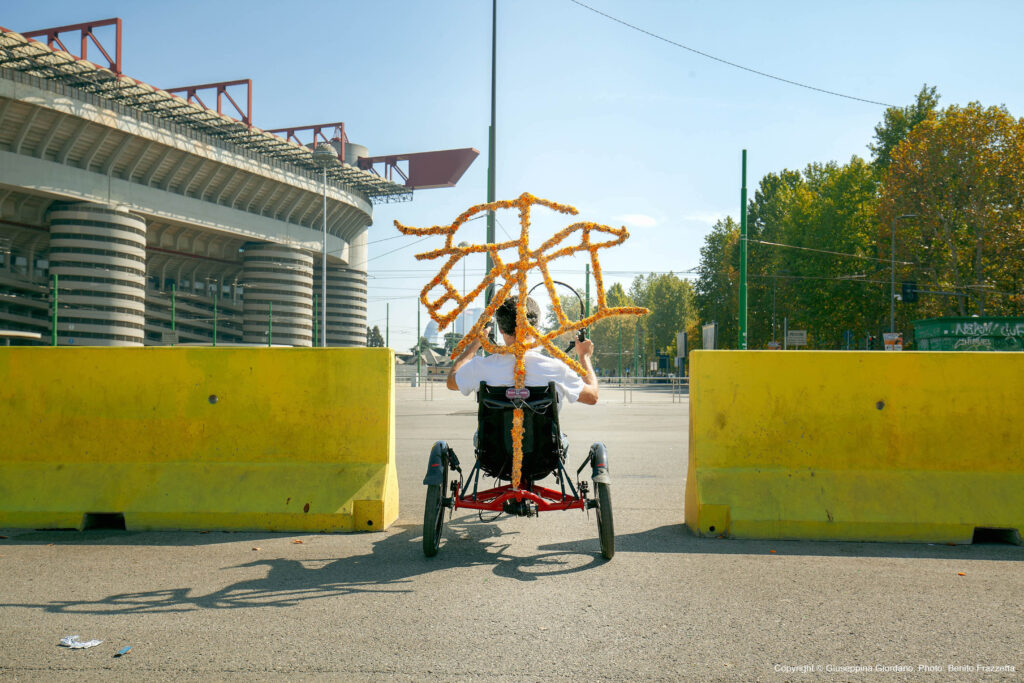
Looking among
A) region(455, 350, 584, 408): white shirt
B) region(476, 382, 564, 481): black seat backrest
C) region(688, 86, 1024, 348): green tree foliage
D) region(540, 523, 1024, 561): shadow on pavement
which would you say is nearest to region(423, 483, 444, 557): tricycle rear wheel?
region(476, 382, 564, 481): black seat backrest

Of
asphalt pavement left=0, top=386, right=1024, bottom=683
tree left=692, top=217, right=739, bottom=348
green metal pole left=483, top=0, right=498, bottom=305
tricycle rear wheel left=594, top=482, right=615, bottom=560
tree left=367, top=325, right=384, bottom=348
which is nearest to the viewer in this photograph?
asphalt pavement left=0, top=386, right=1024, bottom=683

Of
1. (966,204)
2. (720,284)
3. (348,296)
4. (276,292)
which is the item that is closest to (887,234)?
(966,204)

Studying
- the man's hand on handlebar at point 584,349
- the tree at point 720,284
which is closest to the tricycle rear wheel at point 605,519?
the man's hand on handlebar at point 584,349

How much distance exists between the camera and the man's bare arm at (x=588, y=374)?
193 inches

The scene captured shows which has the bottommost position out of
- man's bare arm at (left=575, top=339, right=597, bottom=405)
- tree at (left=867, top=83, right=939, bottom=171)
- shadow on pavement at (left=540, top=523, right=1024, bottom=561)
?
shadow on pavement at (left=540, top=523, right=1024, bottom=561)

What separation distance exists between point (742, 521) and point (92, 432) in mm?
4582

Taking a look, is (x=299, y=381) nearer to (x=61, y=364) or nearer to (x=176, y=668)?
(x=61, y=364)

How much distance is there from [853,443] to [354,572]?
344 cm

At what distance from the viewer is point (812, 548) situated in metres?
5.07

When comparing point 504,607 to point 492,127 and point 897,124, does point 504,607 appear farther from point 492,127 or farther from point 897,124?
point 897,124

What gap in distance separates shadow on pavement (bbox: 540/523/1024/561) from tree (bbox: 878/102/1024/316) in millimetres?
32091

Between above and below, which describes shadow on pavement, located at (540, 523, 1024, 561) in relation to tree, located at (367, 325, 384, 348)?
below

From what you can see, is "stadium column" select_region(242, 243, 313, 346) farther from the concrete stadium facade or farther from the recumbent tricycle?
the recumbent tricycle

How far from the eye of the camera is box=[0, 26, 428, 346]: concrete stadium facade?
47.2 meters
